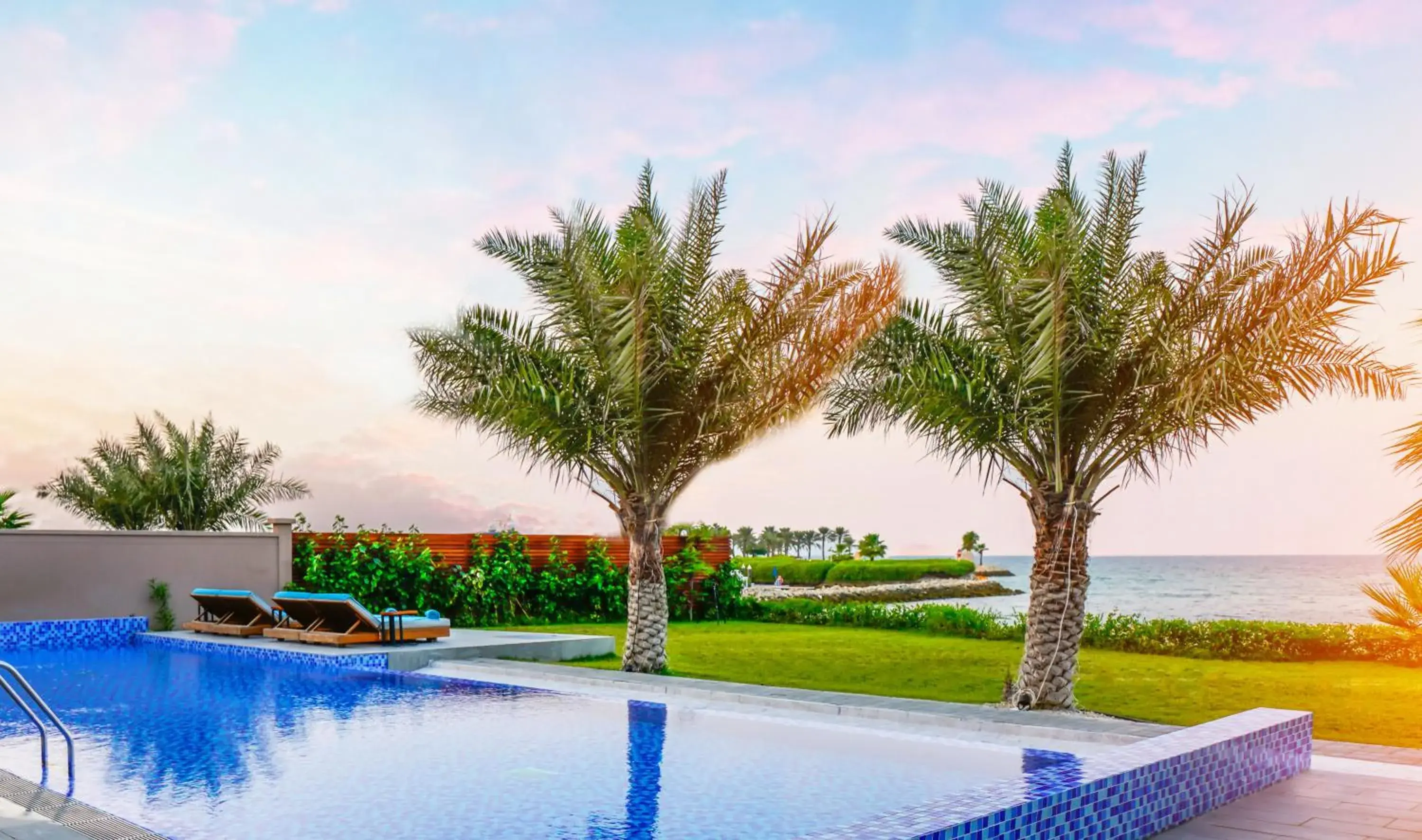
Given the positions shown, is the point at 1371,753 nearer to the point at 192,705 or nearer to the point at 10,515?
the point at 192,705

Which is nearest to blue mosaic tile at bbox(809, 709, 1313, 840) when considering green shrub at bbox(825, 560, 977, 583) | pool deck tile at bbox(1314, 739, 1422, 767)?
pool deck tile at bbox(1314, 739, 1422, 767)

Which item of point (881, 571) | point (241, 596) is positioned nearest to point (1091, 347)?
point (241, 596)

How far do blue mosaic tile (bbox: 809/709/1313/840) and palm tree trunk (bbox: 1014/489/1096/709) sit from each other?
2.24 metres

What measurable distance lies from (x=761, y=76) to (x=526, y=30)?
3.70 meters

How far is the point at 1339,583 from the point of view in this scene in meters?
77.7

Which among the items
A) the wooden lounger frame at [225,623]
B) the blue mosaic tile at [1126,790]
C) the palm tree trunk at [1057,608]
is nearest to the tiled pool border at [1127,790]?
the blue mosaic tile at [1126,790]

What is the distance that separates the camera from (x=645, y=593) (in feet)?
43.0

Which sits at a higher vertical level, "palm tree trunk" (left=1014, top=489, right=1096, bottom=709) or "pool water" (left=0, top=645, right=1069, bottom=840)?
"palm tree trunk" (left=1014, top=489, right=1096, bottom=709)

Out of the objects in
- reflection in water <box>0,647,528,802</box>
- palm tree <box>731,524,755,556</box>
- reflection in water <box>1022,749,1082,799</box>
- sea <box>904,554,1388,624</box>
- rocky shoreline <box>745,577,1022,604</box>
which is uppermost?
palm tree <box>731,524,755,556</box>

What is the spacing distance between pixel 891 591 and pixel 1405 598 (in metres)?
26.5

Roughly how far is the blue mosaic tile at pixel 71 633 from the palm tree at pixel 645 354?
7.90 metres

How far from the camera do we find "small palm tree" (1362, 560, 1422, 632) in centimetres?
738

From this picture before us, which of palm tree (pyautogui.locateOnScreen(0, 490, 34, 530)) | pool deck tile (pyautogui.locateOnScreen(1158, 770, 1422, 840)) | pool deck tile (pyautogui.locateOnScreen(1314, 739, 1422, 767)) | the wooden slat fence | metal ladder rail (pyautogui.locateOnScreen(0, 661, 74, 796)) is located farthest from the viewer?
palm tree (pyautogui.locateOnScreen(0, 490, 34, 530))

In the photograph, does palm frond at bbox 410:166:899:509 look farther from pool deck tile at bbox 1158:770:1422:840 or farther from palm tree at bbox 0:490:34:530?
palm tree at bbox 0:490:34:530
